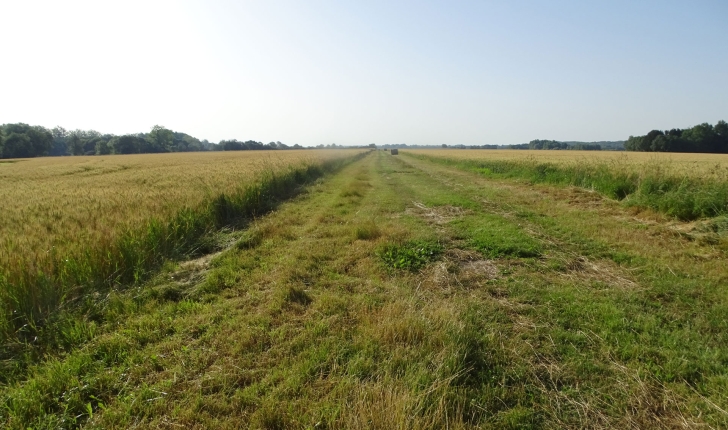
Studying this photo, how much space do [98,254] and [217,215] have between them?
4406 millimetres

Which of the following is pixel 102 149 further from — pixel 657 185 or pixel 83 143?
pixel 657 185

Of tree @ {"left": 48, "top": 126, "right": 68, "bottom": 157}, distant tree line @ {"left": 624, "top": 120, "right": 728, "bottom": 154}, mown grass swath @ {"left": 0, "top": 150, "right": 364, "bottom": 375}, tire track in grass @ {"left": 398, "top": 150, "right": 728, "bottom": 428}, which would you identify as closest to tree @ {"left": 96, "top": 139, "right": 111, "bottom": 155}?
tree @ {"left": 48, "top": 126, "right": 68, "bottom": 157}

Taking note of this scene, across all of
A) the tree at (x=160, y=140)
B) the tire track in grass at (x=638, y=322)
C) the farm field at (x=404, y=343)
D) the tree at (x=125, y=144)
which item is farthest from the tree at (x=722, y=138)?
the tree at (x=160, y=140)

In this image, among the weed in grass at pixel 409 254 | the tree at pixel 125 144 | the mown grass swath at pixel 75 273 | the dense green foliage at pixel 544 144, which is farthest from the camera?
the dense green foliage at pixel 544 144

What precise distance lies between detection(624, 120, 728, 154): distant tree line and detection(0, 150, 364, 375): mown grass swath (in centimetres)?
8962

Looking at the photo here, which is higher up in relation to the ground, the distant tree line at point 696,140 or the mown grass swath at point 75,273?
the distant tree line at point 696,140

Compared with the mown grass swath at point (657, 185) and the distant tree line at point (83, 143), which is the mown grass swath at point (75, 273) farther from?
the distant tree line at point (83, 143)

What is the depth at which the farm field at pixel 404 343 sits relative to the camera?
2561 mm

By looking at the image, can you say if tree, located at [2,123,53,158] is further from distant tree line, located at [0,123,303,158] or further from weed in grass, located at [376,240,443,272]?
weed in grass, located at [376,240,443,272]

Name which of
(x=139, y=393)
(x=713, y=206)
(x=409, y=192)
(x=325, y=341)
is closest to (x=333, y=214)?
(x=409, y=192)

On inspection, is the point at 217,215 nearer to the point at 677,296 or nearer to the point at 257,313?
the point at 257,313

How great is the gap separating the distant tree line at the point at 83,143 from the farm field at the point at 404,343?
104428 millimetres

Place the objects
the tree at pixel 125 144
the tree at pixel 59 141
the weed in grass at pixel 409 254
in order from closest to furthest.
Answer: the weed in grass at pixel 409 254
the tree at pixel 125 144
the tree at pixel 59 141

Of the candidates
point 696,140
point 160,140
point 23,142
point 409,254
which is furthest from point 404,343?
point 160,140
